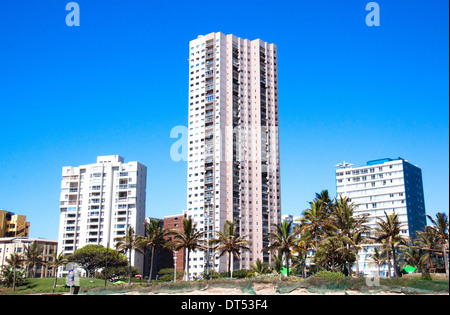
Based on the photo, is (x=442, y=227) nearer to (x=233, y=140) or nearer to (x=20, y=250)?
(x=233, y=140)

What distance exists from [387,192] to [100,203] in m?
94.7

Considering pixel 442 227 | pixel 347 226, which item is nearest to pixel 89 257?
pixel 347 226

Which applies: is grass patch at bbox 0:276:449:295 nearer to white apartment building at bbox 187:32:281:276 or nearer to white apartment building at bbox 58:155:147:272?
white apartment building at bbox 187:32:281:276

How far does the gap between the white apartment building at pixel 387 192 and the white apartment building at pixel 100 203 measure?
7176 centimetres

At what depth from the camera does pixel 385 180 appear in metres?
156

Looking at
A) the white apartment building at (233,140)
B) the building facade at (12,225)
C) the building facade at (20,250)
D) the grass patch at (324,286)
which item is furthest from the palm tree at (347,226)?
the building facade at (12,225)

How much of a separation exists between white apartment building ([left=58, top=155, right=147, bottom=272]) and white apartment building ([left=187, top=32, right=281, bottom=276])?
21918 millimetres

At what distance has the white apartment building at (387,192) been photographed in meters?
150

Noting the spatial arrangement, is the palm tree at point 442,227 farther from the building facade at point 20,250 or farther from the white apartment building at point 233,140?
the building facade at point 20,250

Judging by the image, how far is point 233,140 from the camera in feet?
413

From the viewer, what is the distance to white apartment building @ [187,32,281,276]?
396 feet

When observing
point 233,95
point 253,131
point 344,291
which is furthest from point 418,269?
point 233,95
